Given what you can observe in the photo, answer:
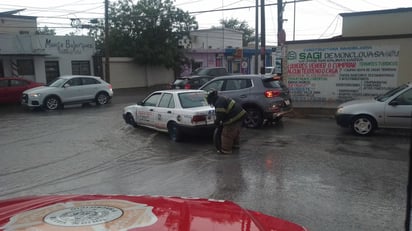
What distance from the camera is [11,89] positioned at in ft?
62.6

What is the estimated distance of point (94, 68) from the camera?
102 feet

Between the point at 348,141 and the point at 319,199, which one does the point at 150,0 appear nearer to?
the point at 348,141

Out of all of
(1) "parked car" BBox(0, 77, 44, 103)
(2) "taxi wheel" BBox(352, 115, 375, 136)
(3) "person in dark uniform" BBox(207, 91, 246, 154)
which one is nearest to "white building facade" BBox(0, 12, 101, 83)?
(1) "parked car" BBox(0, 77, 44, 103)

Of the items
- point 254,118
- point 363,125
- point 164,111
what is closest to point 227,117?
point 164,111

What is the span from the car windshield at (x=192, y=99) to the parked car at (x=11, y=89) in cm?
1240

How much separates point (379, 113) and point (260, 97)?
3353mm

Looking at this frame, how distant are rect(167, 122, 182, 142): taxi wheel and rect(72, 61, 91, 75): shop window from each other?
70.9 ft

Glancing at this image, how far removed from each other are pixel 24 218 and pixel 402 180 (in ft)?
20.2

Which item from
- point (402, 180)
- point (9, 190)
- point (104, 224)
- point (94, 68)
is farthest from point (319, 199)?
point (94, 68)

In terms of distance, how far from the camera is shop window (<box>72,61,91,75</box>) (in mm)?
29719

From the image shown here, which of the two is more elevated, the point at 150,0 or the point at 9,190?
the point at 150,0

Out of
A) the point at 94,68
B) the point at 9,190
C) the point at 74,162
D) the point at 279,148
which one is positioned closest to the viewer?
the point at 9,190

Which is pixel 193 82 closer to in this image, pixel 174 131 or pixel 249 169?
pixel 174 131

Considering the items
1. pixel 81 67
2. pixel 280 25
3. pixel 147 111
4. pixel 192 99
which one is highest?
pixel 280 25
